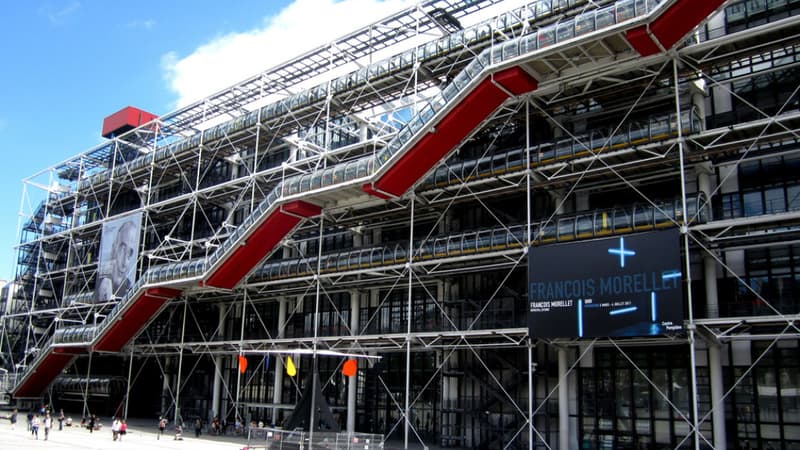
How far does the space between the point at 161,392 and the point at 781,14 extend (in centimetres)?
3669

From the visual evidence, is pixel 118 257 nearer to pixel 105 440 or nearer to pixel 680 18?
pixel 105 440

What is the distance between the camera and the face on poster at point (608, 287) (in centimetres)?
2034

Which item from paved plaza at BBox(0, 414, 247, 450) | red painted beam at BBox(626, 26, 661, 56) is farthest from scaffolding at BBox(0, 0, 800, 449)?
paved plaza at BBox(0, 414, 247, 450)

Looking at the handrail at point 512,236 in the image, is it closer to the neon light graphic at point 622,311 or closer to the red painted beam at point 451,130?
the neon light graphic at point 622,311

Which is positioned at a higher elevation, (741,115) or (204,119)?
(204,119)

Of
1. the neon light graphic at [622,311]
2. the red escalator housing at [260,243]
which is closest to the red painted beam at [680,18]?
the neon light graphic at [622,311]

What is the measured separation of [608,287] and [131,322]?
25.2 m

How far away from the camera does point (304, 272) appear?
3145 centimetres

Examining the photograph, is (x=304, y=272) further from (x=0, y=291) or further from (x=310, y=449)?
(x=0, y=291)

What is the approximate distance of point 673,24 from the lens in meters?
20.5

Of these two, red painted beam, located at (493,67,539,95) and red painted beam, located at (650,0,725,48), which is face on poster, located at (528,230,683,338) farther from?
red painted beam, located at (650,0,725,48)

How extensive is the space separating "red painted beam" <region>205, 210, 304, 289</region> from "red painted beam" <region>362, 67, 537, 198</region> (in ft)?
17.0

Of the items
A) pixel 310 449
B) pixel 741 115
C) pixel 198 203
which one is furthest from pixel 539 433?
pixel 198 203

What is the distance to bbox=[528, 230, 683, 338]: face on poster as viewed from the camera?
2034 cm
